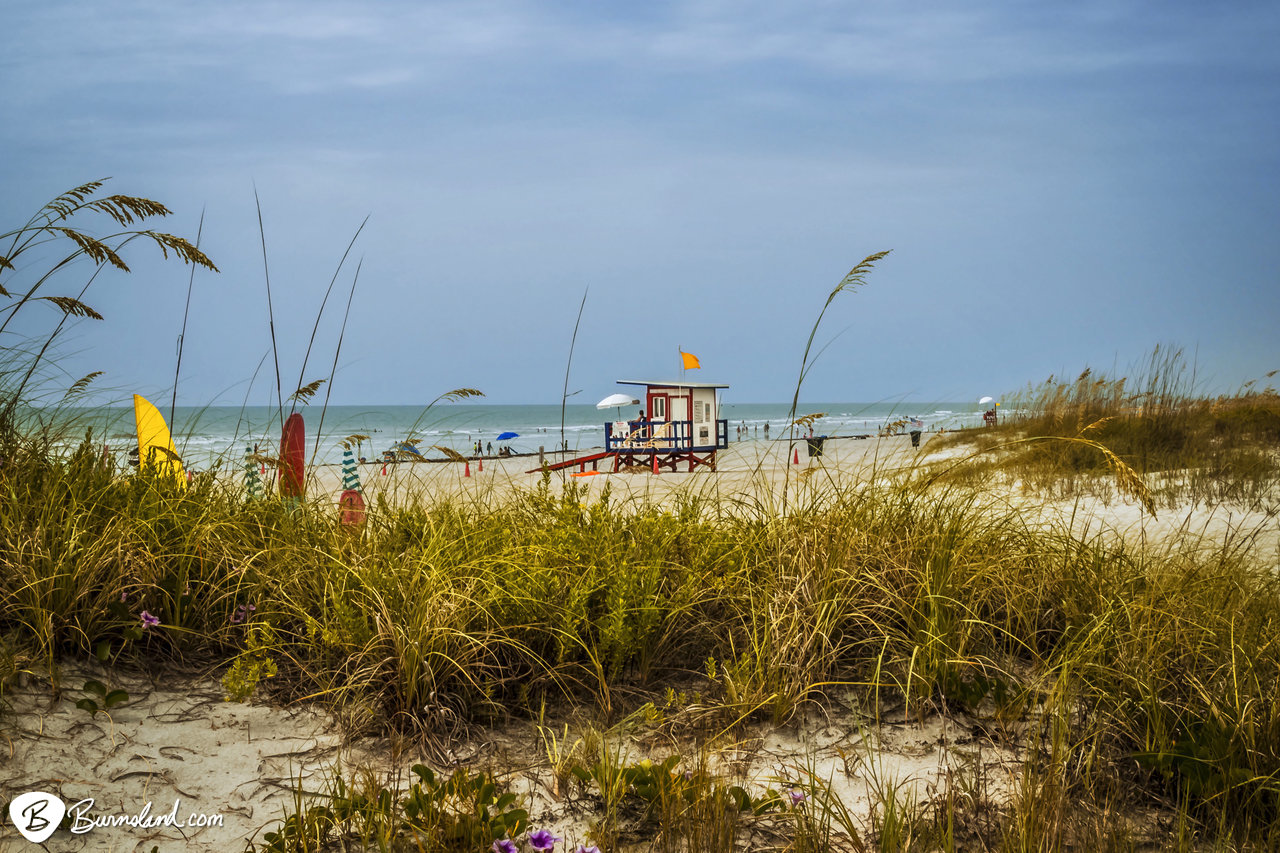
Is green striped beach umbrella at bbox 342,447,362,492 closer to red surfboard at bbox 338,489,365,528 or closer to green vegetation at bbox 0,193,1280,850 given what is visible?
red surfboard at bbox 338,489,365,528

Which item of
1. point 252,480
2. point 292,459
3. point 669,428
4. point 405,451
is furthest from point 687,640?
point 669,428

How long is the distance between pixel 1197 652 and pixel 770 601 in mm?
1485

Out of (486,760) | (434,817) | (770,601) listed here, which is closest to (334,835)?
(434,817)

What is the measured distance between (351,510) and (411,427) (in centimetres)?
279

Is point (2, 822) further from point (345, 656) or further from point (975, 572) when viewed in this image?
point (975, 572)

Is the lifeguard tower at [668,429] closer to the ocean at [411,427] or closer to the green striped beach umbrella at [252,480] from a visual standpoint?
the ocean at [411,427]

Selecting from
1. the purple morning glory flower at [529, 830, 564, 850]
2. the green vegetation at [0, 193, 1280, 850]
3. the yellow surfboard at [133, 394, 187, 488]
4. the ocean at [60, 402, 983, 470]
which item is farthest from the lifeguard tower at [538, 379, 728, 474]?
the purple morning glory flower at [529, 830, 564, 850]

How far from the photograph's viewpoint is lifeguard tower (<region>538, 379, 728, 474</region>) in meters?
21.8

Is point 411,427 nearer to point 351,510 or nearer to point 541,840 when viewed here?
point 351,510

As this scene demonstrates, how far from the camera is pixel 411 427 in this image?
6730 mm

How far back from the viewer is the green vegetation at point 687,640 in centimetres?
222

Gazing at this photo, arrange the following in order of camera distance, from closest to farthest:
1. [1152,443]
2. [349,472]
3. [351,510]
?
[351,510], [349,472], [1152,443]

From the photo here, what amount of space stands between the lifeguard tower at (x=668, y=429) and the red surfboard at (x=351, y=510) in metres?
16.3

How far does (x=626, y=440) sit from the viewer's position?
21.8 m
